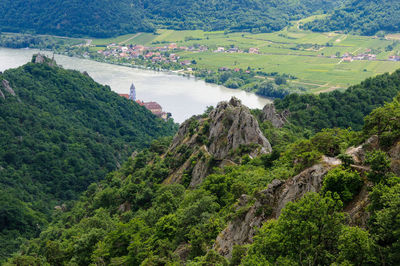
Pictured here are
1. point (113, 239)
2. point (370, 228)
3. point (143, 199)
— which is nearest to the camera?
point (370, 228)

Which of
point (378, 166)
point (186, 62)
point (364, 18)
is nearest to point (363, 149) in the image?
point (378, 166)

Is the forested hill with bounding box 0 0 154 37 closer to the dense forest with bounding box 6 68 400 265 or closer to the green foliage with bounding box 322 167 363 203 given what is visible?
the dense forest with bounding box 6 68 400 265

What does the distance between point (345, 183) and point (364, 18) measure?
16754cm

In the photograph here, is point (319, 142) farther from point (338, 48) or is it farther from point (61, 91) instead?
point (338, 48)

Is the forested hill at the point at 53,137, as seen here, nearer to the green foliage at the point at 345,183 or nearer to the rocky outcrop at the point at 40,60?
the rocky outcrop at the point at 40,60

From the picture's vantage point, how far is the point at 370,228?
48.4 ft

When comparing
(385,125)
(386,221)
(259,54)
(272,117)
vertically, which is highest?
(385,125)

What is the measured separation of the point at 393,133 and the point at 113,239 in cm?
1760

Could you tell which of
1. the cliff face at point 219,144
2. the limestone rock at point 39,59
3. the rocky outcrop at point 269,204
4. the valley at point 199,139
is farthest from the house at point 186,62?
the rocky outcrop at point 269,204

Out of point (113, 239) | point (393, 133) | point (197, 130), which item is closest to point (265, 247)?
point (393, 133)

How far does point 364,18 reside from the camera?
168 m

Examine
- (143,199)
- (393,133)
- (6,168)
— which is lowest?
A: (6,168)

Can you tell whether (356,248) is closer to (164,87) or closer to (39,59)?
(39,59)

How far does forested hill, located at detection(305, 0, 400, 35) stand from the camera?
159 metres
